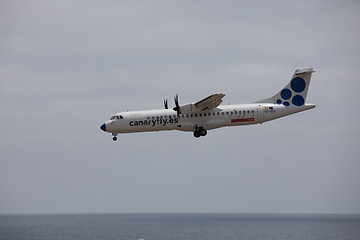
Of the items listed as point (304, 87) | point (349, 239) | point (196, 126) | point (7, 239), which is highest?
point (304, 87)

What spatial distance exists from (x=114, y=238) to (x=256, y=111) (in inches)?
4646

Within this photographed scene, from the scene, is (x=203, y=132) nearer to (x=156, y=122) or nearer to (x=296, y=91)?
(x=156, y=122)

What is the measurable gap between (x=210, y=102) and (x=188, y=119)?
10.3 feet

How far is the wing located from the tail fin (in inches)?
265

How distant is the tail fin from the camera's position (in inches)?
2041

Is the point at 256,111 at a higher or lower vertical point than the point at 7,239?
higher

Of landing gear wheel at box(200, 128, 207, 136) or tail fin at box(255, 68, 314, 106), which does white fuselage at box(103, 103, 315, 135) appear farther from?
tail fin at box(255, 68, 314, 106)

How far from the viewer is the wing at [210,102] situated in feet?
152

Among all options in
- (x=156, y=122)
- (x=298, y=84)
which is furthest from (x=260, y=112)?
(x=156, y=122)

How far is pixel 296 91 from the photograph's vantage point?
52.4 metres

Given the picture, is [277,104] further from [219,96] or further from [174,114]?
[174,114]

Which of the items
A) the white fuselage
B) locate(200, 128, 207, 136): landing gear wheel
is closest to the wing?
the white fuselage

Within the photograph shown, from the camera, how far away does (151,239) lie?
159125 millimetres

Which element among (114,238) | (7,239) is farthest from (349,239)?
(7,239)
